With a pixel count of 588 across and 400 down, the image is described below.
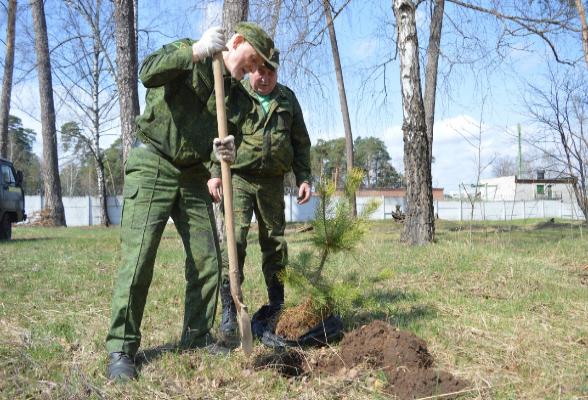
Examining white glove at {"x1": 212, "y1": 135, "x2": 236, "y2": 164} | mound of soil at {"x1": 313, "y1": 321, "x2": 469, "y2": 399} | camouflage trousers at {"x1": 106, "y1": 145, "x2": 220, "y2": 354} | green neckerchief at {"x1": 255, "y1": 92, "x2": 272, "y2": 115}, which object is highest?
green neckerchief at {"x1": 255, "y1": 92, "x2": 272, "y2": 115}

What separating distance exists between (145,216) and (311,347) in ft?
4.14

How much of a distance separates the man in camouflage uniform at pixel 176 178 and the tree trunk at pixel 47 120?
60.6 feet

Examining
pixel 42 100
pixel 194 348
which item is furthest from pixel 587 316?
pixel 42 100

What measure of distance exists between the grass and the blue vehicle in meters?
5.65

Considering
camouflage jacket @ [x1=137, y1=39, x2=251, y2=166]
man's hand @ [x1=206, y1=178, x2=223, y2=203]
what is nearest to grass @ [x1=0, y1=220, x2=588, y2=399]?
man's hand @ [x1=206, y1=178, x2=223, y2=203]

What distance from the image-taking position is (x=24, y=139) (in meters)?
55.2

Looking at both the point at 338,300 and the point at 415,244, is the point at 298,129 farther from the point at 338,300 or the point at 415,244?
the point at 415,244

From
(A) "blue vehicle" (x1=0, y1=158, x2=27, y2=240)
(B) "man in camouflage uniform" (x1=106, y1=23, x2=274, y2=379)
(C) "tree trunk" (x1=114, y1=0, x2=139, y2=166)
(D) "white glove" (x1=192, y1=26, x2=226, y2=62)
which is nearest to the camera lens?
(D) "white glove" (x1=192, y1=26, x2=226, y2=62)

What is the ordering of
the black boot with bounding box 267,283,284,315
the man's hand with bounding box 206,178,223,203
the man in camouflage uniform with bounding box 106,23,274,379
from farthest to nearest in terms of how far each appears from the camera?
the black boot with bounding box 267,283,284,315 < the man's hand with bounding box 206,178,223,203 < the man in camouflage uniform with bounding box 106,23,274,379

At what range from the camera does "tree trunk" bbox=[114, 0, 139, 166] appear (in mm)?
9453

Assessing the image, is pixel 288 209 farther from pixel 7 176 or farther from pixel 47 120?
pixel 7 176

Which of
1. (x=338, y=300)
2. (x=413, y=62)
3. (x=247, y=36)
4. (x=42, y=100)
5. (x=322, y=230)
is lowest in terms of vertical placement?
(x=338, y=300)

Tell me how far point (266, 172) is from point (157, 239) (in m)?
0.97

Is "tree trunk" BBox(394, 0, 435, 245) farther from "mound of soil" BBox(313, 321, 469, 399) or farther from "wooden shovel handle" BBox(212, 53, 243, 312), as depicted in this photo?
"wooden shovel handle" BBox(212, 53, 243, 312)
